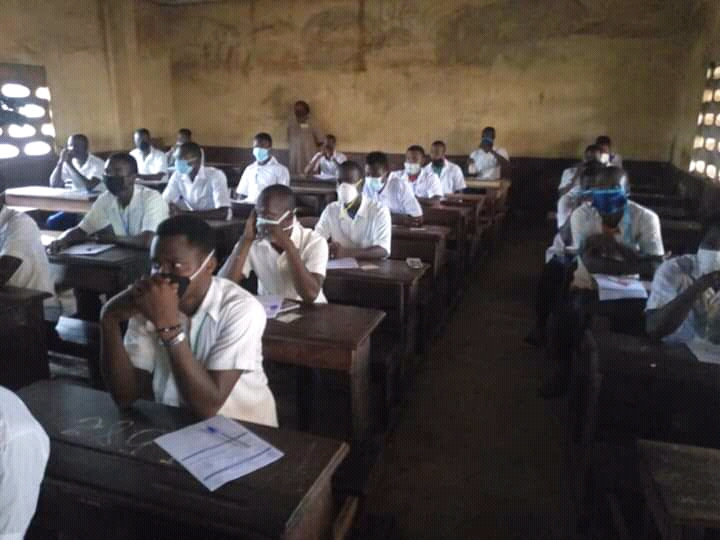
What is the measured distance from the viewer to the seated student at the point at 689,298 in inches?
97.9

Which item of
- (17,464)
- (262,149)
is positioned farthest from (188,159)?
(17,464)

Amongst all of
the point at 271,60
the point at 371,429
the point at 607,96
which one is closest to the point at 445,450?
the point at 371,429

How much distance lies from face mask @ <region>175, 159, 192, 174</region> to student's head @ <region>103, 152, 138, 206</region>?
1597mm

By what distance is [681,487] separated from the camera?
4.86 ft

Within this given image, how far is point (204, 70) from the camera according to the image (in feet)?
37.0

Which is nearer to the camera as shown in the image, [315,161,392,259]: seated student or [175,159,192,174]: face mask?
[315,161,392,259]: seated student

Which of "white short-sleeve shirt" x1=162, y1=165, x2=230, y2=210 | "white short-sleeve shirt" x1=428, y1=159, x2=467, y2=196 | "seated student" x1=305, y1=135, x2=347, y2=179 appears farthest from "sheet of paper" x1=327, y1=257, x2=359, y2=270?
"seated student" x1=305, y1=135, x2=347, y2=179

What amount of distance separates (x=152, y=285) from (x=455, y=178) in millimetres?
6498

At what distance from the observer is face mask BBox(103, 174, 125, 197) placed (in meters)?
4.06

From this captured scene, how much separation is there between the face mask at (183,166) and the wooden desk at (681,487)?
16.4ft

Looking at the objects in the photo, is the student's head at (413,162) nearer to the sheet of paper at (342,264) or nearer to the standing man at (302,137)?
the sheet of paper at (342,264)

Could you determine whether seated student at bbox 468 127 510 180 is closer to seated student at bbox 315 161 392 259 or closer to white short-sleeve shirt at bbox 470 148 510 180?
white short-sleeve shirt at bbox 470 148 510 180

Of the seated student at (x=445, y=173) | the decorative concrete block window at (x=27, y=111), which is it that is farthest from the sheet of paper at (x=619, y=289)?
the decorative concrete block window at (x=27, y=111)

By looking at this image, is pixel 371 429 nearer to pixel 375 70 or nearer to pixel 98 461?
pixel 98 461
